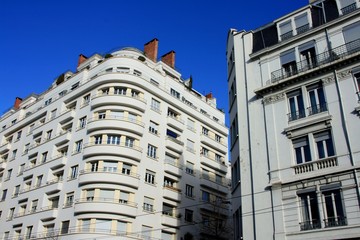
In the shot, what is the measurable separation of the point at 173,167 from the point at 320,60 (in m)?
21.5

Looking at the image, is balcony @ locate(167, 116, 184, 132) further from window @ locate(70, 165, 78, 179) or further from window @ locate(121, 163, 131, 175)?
window @ locate(70, 165, 78, 179)

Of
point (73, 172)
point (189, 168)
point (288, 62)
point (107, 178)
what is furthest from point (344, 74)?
point (73, 172)

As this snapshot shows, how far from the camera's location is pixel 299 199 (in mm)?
17406

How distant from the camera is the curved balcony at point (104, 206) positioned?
30797 mm

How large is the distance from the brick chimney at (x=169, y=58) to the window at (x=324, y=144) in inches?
1212

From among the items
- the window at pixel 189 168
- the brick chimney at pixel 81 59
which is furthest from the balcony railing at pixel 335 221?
the brick chimney at pixel 81 59

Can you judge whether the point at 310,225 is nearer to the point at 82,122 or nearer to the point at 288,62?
the point at 288,62

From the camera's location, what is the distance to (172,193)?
36.7 metres

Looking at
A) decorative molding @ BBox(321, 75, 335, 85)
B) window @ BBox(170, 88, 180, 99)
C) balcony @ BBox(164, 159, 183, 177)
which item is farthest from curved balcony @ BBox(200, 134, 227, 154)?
decorative molding @ BBox(321, 75, 335, 85)

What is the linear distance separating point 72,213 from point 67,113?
1217 centimetres

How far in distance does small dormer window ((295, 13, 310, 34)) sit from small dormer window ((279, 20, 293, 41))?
419 mm

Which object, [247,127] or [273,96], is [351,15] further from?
[247,127]

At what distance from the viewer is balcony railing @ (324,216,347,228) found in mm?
15800

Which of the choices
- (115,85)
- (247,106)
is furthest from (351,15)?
(115,85)
